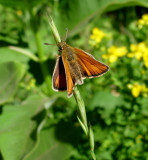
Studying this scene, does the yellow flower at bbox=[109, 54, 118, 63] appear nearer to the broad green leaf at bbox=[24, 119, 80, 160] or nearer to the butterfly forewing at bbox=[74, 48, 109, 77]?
the broad green leaf at bbox=[24, 119, 80, 160]

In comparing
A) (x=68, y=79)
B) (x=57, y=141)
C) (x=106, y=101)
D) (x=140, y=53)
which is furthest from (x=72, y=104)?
(x=68, y=79)

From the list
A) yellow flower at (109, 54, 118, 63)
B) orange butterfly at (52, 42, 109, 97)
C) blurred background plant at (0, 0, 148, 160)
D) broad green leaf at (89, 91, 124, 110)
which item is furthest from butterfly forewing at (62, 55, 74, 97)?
broad green leaf at (89, 91, 124, 110)

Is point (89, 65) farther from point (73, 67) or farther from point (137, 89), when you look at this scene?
point (137, 89)

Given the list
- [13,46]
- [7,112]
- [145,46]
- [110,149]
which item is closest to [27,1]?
[13,46]

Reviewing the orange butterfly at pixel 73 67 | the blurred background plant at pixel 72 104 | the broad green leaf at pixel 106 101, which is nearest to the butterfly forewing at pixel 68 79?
the orange butterfly at pixel 73 67

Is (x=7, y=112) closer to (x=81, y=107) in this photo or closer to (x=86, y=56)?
(x=86, y=56)
